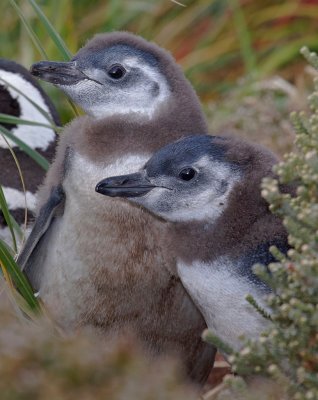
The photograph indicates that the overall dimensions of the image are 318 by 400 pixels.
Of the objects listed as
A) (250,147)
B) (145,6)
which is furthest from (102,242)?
(145,6)

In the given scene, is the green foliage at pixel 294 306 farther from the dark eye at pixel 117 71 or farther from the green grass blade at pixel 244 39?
the green grass blade at pixel 244 39

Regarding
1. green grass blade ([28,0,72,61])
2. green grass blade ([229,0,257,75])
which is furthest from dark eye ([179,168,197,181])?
green grass blade ([229,0,257,75])

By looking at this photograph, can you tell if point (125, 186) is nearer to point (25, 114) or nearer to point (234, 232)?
point (234, 232)

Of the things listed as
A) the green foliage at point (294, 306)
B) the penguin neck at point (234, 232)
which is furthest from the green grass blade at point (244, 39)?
the green foliage at point (294, 306)

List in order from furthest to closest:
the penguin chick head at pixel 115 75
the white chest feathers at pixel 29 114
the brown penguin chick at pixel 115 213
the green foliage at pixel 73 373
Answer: the white chest feathers at pixel 29 114
the penguin chick head at pixel 115 75
the brown penguin chick at pixel 115 213
the green foliage at pixel 73 373

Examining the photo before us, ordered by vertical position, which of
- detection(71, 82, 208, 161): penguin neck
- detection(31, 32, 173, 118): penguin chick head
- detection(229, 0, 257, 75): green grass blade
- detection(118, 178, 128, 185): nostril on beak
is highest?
detection(31, 32, 173, 118): penguin chick head

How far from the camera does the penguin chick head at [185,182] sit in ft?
10.7

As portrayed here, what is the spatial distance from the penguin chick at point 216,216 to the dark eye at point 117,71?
447 millimetres

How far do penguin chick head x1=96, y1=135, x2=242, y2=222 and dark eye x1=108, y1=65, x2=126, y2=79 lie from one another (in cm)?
44

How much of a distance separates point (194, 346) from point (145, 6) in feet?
13.7

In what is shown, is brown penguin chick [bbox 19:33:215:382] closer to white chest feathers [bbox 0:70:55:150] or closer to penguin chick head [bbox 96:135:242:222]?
penguin chick head [bbox 96:135:242:222]

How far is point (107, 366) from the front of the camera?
81.8 inches

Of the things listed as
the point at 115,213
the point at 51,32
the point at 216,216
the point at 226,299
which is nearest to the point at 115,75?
the point at 51,32

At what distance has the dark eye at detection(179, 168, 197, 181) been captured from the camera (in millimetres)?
3297
